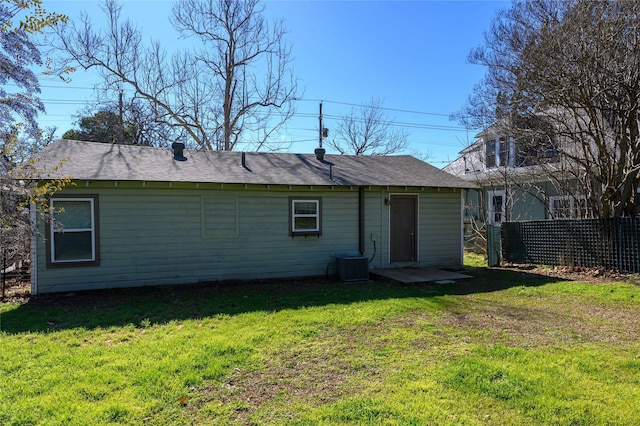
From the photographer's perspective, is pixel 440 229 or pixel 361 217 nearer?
pixel 361 217

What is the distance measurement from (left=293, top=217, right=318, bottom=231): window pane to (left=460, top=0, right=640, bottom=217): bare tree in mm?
5977

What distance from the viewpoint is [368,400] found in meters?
3.24

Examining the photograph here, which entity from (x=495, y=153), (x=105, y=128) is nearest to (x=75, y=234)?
(x=495, y=153)

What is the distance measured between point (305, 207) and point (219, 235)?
7.05 ft

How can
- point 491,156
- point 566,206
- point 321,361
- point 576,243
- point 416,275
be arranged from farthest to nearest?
1. point 491,156
2. point 566,206
3. point 576,243
4. point 416,275
5. point 321,361

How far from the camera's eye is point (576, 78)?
8.83 meters

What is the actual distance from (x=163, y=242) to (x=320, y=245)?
360 centimetres

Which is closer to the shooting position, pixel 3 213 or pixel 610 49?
pixel 3 213

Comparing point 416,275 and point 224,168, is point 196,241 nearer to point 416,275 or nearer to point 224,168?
point 224,168

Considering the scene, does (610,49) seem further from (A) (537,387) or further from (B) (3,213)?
(B) (3,213)

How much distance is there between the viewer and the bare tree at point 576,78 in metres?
8.46

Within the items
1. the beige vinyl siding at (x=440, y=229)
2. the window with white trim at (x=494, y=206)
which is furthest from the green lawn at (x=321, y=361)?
the window with white trim at (x=494, y=206)

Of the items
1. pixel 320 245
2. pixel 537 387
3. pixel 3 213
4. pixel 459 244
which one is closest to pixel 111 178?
pixel 3 213

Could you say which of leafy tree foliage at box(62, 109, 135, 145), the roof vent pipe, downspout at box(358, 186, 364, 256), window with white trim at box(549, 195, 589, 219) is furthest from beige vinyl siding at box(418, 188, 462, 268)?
leafy tree foliage at box(62, 109, 135, 145)
